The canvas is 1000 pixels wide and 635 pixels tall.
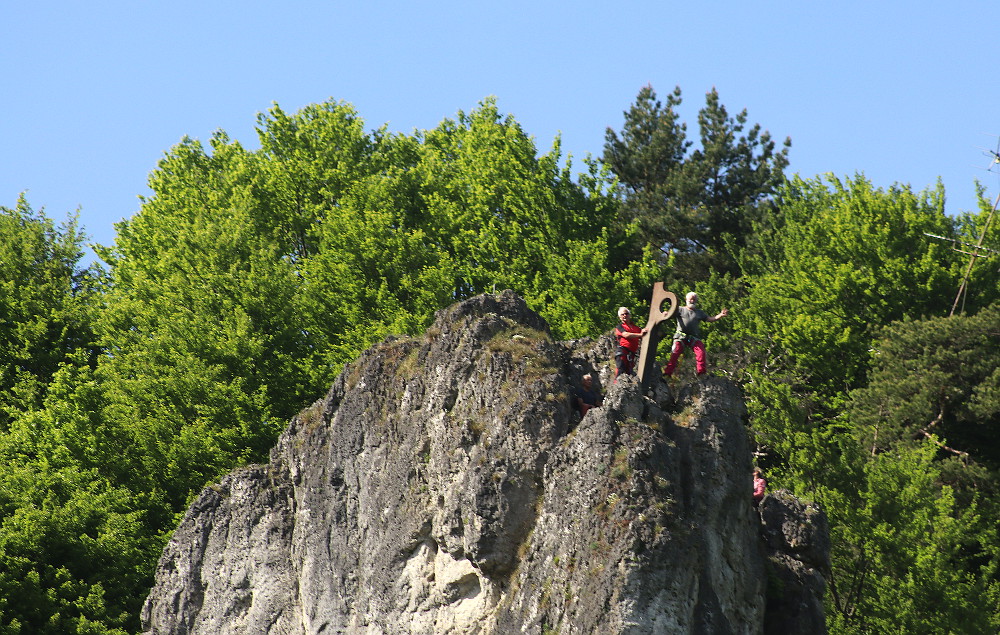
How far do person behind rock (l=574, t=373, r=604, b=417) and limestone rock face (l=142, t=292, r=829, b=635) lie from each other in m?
0.24

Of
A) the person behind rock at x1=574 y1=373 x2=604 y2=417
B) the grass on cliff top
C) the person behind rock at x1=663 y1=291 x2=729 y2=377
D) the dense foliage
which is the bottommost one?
the person behind rock at x1=574 y1=373 x2=604 y2=417

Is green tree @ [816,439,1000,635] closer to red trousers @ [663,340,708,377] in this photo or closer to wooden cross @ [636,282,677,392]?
red trousers @ [663,340,708,377]

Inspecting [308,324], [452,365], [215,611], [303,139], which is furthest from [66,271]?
[452,365]

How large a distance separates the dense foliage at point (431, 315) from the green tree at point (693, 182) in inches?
5.8

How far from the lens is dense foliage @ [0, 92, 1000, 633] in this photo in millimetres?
34438

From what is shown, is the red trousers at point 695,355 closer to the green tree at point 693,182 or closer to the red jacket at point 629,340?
the red jacket at point 629,340

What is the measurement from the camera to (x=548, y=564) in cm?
2030

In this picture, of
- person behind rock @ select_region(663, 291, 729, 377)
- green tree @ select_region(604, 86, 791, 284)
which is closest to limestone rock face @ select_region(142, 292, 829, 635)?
person behind rock @ select_region(663, 291, 729, 377)

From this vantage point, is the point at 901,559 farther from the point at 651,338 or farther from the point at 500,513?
the point at 500,513

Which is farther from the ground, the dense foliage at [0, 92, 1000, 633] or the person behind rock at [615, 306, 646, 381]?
the dense foliage at [0, 92, 1000, 633]

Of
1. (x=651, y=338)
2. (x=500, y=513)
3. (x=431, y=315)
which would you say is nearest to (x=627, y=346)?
(x=651, y=338)

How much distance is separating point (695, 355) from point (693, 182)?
3062 centimetres

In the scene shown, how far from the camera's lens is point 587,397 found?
2230 cm

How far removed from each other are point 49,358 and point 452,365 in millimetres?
25666
